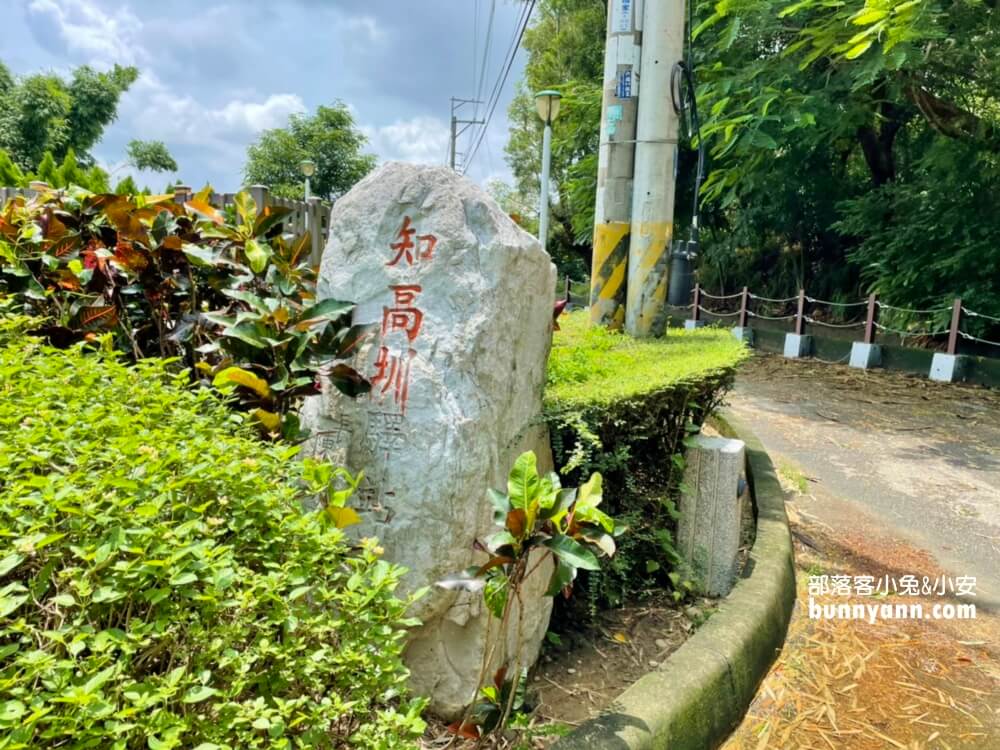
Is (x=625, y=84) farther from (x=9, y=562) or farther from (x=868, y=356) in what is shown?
(x=868, y=356)

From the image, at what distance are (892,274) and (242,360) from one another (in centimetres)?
1108

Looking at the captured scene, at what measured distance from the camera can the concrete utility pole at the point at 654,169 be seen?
4.87 meters

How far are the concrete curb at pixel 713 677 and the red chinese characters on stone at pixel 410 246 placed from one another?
151 cm

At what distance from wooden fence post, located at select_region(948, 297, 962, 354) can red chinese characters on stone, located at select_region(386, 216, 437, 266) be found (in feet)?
29.8

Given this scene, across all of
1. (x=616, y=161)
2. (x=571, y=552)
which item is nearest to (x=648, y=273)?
(x=616, y=161)

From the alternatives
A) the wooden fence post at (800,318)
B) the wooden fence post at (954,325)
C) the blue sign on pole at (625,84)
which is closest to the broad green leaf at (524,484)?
the blue sign on pole at (625,84)

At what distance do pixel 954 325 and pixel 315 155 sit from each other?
82.6 ft

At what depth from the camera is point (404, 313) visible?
2205mm

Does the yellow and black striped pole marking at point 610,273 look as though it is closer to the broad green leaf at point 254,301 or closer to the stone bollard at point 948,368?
the broad green leaf at point 254,301

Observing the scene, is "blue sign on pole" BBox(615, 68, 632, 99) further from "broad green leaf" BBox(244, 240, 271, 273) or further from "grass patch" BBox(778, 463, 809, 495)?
"broad green leaf" BBox(244, 240, 271, 273)

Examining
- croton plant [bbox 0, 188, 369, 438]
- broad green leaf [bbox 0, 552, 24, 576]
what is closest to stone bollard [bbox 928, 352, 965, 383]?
croton plant [bbox 0, 188, 369, 438]

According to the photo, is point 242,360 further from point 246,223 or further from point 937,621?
point 937,621

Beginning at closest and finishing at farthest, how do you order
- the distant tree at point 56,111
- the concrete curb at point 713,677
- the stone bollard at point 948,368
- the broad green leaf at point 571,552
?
1. the broad green leaf at point 571,552
2. the concrete curb at point 713,677
3. the stone bollard at point 948,368
4. the distant tree at point 56,111

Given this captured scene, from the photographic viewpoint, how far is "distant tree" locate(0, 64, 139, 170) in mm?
19766
